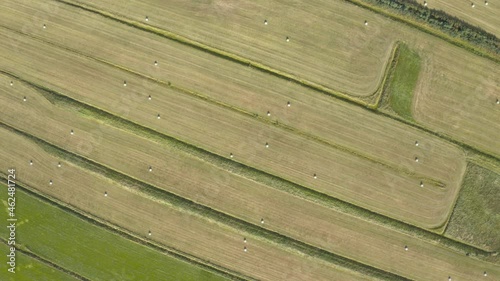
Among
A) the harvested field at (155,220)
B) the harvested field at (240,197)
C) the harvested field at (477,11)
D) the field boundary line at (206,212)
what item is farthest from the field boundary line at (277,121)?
the harvested field at (155,220)

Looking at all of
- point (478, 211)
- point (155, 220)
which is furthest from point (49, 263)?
point (478, 211)

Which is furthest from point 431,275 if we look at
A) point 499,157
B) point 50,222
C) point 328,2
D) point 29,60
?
point 29,60

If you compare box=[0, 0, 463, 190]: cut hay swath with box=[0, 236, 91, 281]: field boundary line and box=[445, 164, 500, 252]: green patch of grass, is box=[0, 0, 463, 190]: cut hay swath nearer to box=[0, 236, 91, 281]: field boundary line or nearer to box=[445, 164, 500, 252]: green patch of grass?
box=[445, 164, 500, 252]: green patch of grass

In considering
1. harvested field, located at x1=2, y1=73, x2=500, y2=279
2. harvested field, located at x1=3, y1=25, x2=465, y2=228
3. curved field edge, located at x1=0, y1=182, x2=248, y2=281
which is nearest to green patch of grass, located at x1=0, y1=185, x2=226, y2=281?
curved field edge, located at x1=0, y1=182, x2=248, y2=281

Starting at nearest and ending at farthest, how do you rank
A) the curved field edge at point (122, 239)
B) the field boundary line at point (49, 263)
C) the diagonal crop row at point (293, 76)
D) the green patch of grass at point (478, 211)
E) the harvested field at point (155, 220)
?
the green patch of grass at point (478, 211)
the diagonal crop row at point (293, 76)
the harvested field at point (155, 220)
the curved field edge at point (122, 239)
the field boundary line at point (49, 263)

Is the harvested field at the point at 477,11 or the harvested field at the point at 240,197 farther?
the harvested field at the point at 240,197

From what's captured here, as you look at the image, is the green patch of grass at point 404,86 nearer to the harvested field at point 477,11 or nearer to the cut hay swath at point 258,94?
the cut hay swath at point 258,94

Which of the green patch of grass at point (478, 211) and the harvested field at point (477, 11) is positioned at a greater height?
the harvested field at point (477, 11)

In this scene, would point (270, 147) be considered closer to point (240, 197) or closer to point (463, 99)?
point (240, 197)
